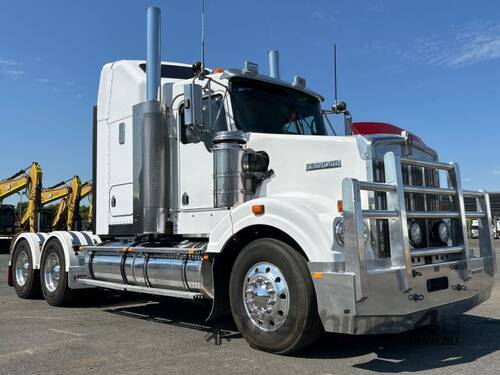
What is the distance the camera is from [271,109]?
687cm

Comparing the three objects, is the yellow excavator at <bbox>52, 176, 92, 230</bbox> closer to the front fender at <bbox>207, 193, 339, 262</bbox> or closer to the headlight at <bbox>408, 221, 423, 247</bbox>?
the front fender at <bbox>207, 193, 339, 262</bbox>

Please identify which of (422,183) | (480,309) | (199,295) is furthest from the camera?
(480,309)

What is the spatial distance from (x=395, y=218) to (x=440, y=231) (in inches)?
38.5

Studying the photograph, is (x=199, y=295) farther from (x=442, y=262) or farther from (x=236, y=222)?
(x=442, y=262)

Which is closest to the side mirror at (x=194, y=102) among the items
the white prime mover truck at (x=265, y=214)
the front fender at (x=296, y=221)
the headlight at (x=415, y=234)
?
the white prime mover truck at (x=265, y=214)

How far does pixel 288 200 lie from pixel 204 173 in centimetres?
A: 173

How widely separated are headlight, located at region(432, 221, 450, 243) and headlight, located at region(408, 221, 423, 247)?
0.34 m

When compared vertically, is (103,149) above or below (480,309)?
above

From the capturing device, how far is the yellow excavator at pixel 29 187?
23656 mm

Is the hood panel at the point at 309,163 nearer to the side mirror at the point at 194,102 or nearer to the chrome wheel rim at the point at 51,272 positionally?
the side mirror at the point at 194,102

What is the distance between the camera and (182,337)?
6242 mm

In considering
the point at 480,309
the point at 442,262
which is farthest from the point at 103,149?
the point at 480,309

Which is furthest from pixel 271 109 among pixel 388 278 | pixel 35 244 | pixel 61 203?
pixel 61 203

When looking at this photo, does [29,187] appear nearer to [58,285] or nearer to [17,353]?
[58,285]
